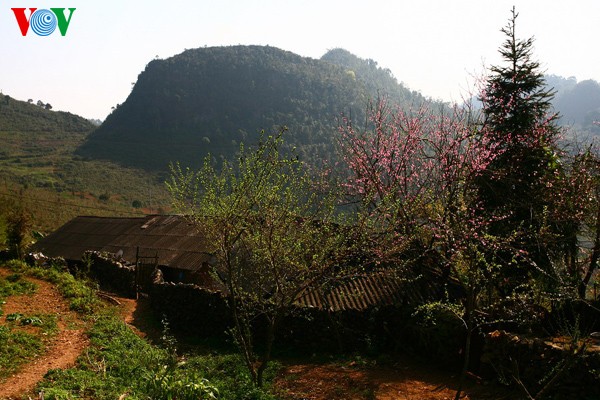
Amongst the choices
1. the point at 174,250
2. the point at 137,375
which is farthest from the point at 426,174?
the point at 174,250

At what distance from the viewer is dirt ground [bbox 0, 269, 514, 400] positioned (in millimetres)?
11148

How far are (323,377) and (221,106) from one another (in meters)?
128

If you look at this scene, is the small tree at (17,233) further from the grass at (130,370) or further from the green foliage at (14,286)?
the grass at (130,370)

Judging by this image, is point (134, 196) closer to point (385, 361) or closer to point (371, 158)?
point (371, 158)

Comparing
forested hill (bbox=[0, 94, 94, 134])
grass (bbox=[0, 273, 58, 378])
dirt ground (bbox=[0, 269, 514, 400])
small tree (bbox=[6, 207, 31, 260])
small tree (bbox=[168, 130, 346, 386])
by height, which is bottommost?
dirt ground (bbox=[0, 269, 514, 400])

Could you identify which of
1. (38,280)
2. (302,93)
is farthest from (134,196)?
(302,93)

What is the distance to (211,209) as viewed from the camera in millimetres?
10750

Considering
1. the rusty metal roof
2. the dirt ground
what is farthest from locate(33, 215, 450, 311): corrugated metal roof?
the dirt ground

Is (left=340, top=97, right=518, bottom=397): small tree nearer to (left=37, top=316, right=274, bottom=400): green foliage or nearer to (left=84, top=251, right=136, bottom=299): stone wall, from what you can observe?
(left=37, top=316, right=274, bottom=400): green foliage

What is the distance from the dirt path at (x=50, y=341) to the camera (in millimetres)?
9836

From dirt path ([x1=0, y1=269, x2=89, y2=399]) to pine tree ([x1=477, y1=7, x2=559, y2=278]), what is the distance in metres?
15.1

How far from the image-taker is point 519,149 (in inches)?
706

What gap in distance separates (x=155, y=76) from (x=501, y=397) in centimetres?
15498

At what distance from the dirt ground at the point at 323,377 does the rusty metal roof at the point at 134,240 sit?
9109mm
